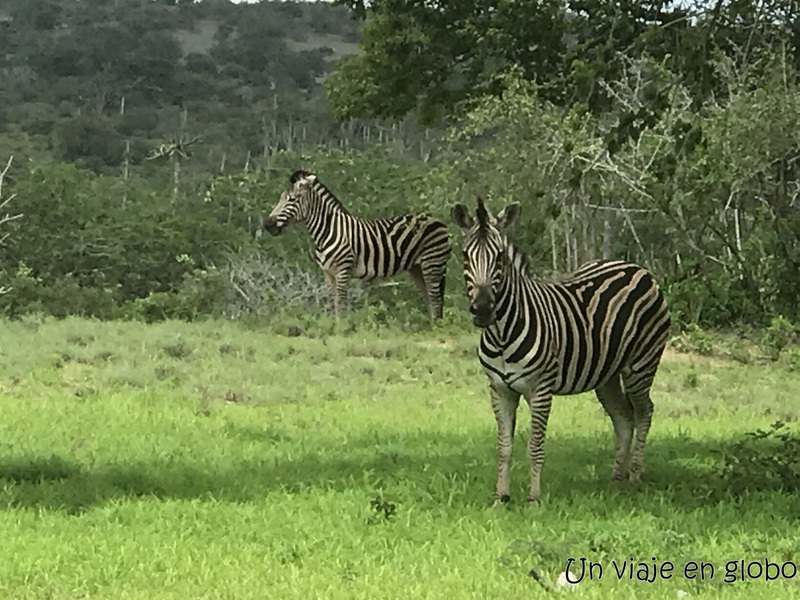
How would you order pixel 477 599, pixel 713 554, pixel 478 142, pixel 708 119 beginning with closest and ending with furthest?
pixel 477 599 < pixel 713 554 < pixel 708 119 < pixel 478 142

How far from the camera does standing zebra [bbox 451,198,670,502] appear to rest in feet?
20.3

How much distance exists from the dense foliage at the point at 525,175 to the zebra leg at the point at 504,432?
1070 mm

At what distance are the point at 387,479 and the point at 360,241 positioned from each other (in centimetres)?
819

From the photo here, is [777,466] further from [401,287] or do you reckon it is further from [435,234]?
[401,287]

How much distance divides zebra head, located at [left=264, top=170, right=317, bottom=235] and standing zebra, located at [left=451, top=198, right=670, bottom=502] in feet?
25.5

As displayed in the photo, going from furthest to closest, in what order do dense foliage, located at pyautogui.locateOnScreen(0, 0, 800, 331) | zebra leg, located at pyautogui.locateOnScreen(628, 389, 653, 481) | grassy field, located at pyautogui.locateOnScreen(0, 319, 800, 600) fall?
dense foliage, located at pyautogui.locateOnScreen(0, 0, 800, 331) → zebra leg, located at pyautogui.locateOnScreen(628, 389, 653, 481) → grassy field, located at pyautogui.locateOnScreen(0, 319, 800, 600)

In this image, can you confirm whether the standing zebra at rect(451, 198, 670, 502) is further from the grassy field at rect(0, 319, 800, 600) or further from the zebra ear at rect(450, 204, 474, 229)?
the grassy field at rect(0, 319, 800, 600)

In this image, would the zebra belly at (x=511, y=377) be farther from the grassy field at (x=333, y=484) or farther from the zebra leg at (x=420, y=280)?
the zebra leg at (x=420, y=280)

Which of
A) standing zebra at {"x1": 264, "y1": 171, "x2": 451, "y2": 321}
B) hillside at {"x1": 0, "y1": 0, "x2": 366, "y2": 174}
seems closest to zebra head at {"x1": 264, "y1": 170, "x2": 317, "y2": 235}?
standing zebra at {"x1": 264, "y1": 171, "x2": 451, "y2": 321}

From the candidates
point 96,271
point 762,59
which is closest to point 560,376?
point 762,59

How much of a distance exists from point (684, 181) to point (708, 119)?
2.85 ft

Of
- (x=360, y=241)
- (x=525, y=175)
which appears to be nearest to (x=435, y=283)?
(x=360, y=241)

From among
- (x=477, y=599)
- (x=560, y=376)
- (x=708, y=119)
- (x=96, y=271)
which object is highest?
(x=708, y=119)

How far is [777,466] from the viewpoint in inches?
271
